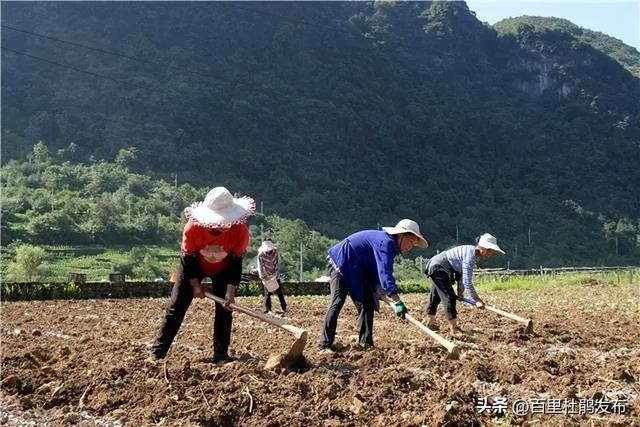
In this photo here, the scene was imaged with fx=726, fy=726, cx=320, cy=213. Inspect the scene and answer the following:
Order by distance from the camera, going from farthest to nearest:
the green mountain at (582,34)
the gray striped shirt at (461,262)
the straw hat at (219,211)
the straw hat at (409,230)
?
1. the green mountain at (582,34)
2. the gray striped shirt at (461,262)
3. the straw hat at (409,230)
4. the straw hat at (219,211)

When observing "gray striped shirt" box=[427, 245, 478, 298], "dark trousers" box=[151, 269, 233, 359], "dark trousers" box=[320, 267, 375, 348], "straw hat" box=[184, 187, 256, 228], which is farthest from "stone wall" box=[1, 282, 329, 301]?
"straw hat" box=[184, 187, 256, 228]

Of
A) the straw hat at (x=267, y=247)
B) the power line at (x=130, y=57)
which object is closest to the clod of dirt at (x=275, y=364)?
the straw hat at (x=267, y=247)

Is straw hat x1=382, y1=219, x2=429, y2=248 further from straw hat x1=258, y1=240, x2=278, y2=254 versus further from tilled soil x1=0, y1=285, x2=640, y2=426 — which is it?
straw hat x1=258, y1=240, x2=278, y2=254

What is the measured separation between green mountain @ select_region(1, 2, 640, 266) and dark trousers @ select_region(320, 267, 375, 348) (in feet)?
180

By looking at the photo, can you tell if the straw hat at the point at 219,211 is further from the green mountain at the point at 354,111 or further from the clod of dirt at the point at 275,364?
the green mountain at the point at 354,111

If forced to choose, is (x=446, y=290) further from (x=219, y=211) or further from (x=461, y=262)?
(x=219, y=211)

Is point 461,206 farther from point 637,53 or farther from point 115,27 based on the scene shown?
point 637,53

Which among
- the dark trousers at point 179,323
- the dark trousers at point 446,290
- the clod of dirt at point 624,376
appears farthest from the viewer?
the dark trousers at point 446,290

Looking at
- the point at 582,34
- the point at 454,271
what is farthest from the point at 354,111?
the point at 454,271

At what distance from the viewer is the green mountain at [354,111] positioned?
72.9 m

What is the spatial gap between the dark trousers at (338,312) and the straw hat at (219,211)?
1.31 meters

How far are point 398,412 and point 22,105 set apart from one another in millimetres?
81329

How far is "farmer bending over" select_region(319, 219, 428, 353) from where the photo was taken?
265 inches

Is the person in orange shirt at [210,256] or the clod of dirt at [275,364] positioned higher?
the person in orange shirt at [210,256]
